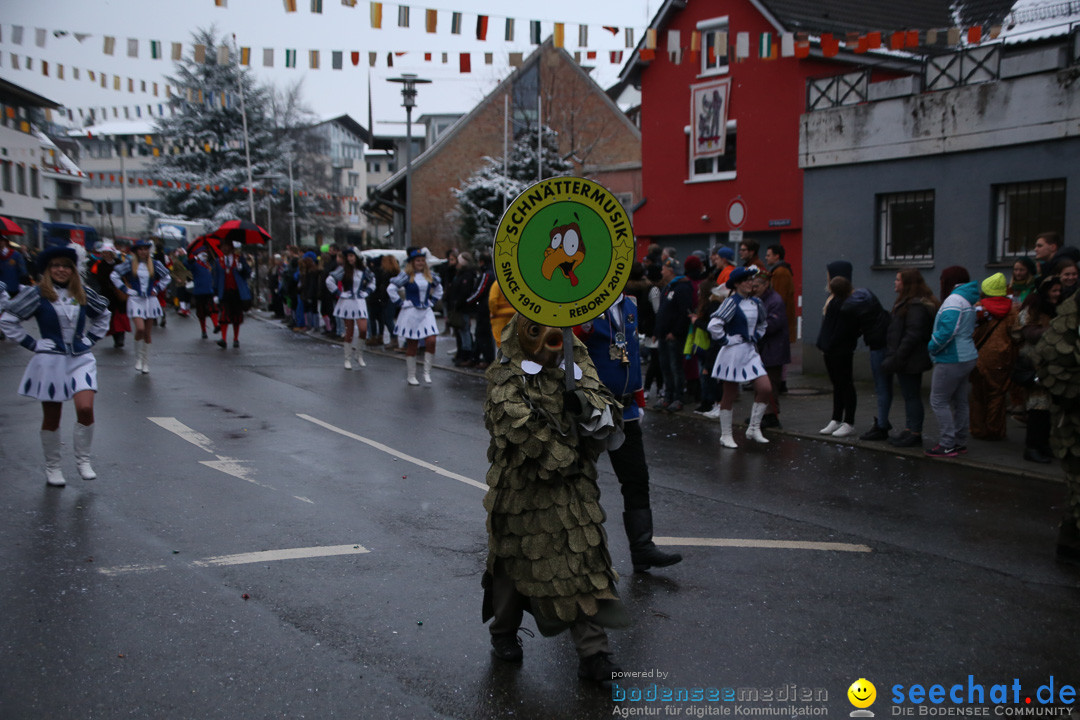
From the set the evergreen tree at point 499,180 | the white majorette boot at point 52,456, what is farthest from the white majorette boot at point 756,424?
the evergreen tree at point 499,180

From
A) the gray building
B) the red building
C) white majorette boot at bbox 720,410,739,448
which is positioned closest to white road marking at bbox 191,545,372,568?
white majorette boot at bbox 720,410,739,448

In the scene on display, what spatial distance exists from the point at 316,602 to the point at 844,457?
20.0ft

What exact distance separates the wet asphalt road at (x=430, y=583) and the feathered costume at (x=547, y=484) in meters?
0.39

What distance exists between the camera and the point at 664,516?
23.3 feet

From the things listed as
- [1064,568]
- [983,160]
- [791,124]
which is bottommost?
[1064,568]

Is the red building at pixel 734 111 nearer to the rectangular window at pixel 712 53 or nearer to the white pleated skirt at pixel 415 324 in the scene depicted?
the rectangular window at pixel 712 53

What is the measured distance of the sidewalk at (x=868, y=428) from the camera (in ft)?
29.0

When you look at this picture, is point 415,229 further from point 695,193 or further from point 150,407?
point 150,407

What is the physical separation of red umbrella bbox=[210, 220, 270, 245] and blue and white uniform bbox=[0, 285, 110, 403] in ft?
41.3

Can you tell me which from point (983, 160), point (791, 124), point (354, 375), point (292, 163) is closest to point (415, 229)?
point (292, 163)

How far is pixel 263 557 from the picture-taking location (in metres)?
5.81

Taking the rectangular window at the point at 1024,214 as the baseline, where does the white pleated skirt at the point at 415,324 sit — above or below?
below

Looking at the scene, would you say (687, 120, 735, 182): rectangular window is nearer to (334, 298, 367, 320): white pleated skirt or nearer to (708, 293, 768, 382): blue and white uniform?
→ (334, 298, 367, 320): white pleated skirt

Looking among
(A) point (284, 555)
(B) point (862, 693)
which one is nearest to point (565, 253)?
(B) point (862, 693)
